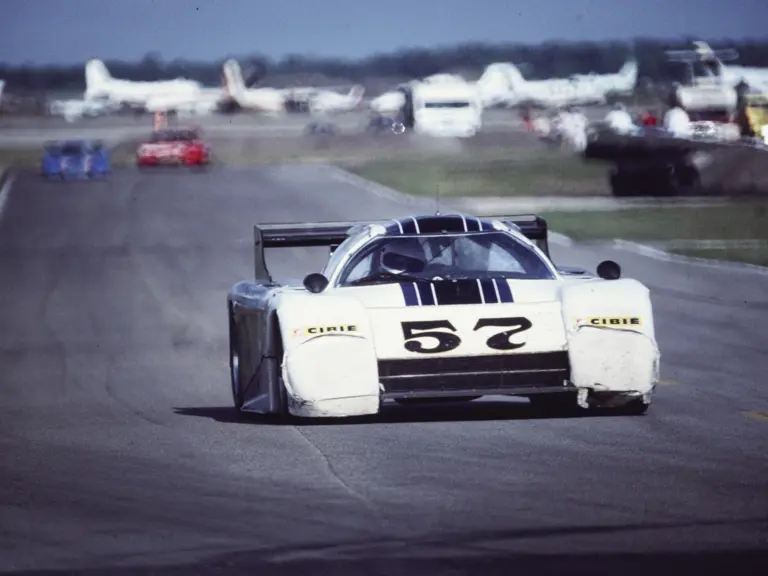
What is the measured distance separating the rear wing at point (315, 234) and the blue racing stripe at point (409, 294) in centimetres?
168

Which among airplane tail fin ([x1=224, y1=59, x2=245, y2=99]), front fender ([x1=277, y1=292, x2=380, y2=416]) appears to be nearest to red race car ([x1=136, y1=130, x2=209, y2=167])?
airplane tail fin ([x1=224, y1=59, x2=245, y2=99])

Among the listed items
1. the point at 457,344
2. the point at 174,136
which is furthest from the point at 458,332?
the point at 174,136

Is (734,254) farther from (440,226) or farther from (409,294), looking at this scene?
(409,294)

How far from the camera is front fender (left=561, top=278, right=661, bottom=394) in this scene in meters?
10.4

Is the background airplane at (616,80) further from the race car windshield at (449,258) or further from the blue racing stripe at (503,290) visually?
the blue racing stripe at (503,290)

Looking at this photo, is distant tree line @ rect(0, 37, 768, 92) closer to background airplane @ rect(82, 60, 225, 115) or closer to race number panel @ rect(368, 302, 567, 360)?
background airplane @ rect(82, 60, 225, 115)

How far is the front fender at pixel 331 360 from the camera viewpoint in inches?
402

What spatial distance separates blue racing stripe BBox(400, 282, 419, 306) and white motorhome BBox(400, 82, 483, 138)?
6798cm

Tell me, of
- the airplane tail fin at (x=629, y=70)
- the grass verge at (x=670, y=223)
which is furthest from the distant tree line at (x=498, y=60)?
the grass verge at (x=670, y=223)

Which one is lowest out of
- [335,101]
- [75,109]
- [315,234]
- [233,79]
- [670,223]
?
[335,101]

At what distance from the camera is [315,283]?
35.7 ft

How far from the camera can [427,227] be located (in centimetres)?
1163

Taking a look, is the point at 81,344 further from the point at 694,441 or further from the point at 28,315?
the point at 694,441

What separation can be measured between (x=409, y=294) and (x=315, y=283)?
0.65 metres
